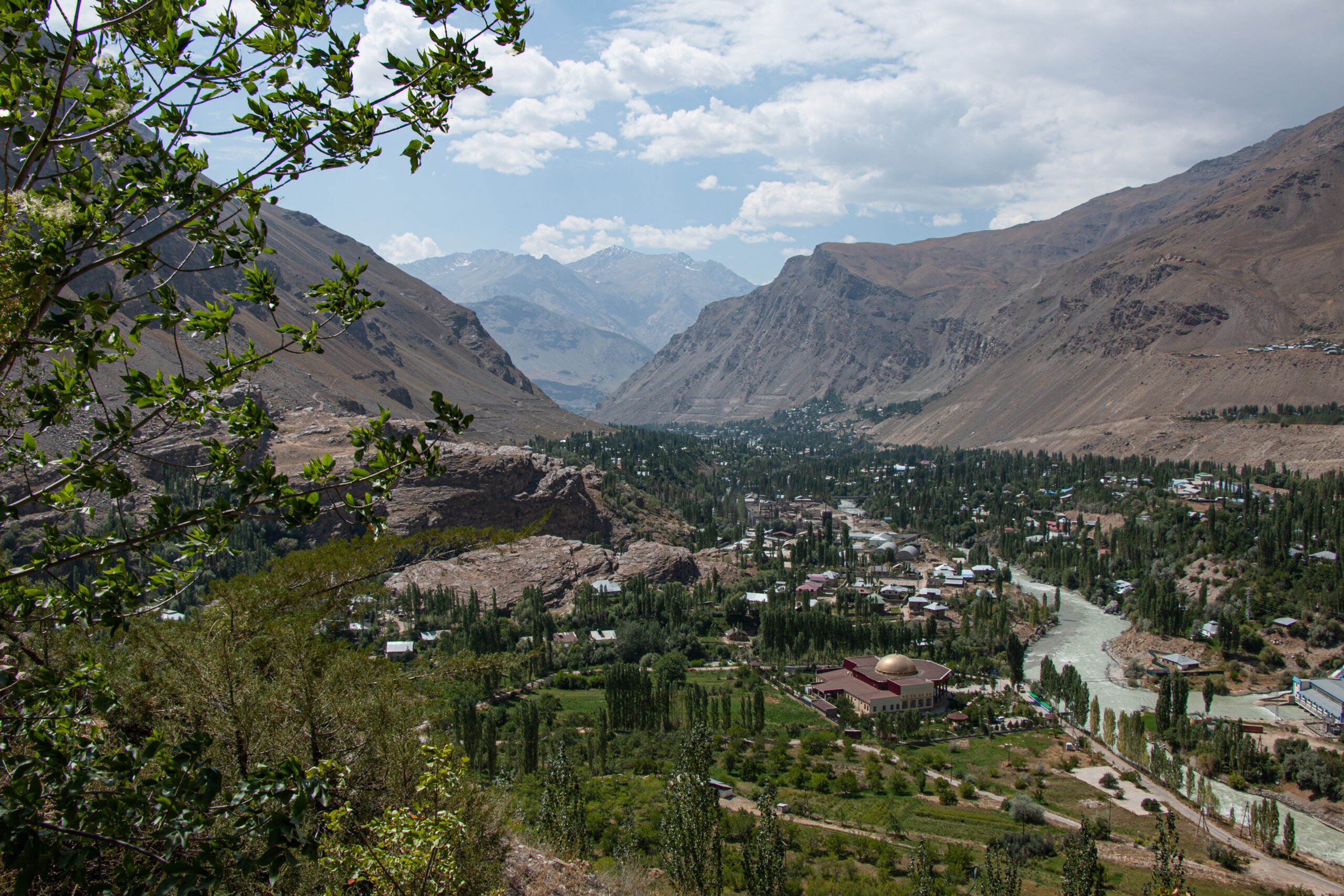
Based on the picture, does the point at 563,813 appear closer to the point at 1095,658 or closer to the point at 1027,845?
the point at 1027,845

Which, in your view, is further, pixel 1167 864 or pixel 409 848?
pixel 1167 864

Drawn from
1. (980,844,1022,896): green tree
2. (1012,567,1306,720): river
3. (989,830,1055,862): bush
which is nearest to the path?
(989,830,1055,862): bush

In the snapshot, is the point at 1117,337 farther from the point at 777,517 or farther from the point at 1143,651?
the point at 1143,651

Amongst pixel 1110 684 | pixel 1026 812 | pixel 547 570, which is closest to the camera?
pixel 1026 812

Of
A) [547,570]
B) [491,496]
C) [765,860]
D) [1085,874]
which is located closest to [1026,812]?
[1085,874]

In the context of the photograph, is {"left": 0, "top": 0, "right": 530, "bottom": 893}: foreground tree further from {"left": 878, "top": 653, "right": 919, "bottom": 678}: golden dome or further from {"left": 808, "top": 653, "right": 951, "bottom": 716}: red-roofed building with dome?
{"left": 878, "top": 653, "right": 919, "bottom": 678}: golden dome

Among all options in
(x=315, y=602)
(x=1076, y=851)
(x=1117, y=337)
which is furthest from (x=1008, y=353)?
(x=315, y=602)
